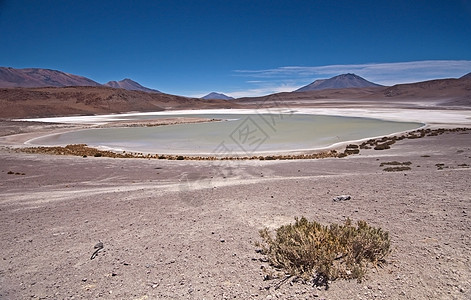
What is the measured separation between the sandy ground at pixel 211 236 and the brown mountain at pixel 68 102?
Answer: 7044 centimetres

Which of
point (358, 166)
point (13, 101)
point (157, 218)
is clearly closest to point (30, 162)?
point (157, 218)

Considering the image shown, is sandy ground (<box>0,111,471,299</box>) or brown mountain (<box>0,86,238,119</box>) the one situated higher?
brown mountain (<box>0,86,238,119</box>)

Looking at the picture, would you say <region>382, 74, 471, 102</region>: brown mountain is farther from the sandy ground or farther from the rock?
the rock

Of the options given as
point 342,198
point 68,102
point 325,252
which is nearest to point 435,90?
point 68,102

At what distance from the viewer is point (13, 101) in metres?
75.6

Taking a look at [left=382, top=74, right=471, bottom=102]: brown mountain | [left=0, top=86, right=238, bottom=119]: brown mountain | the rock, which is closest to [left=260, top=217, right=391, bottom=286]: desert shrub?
the rock

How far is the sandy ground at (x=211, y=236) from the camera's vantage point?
10.6 ft

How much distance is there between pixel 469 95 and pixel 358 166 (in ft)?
439

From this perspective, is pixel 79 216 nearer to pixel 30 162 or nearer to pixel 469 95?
pixel 30 162

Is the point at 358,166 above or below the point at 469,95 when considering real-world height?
below

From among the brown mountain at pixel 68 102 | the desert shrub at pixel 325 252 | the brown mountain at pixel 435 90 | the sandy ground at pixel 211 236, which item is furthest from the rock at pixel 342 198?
the brown mountain at pixel 435 90

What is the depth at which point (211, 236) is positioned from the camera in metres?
4.63

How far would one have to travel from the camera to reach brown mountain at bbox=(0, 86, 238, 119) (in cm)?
7038

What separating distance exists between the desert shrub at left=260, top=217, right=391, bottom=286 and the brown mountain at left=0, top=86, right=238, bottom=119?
74309 mm
